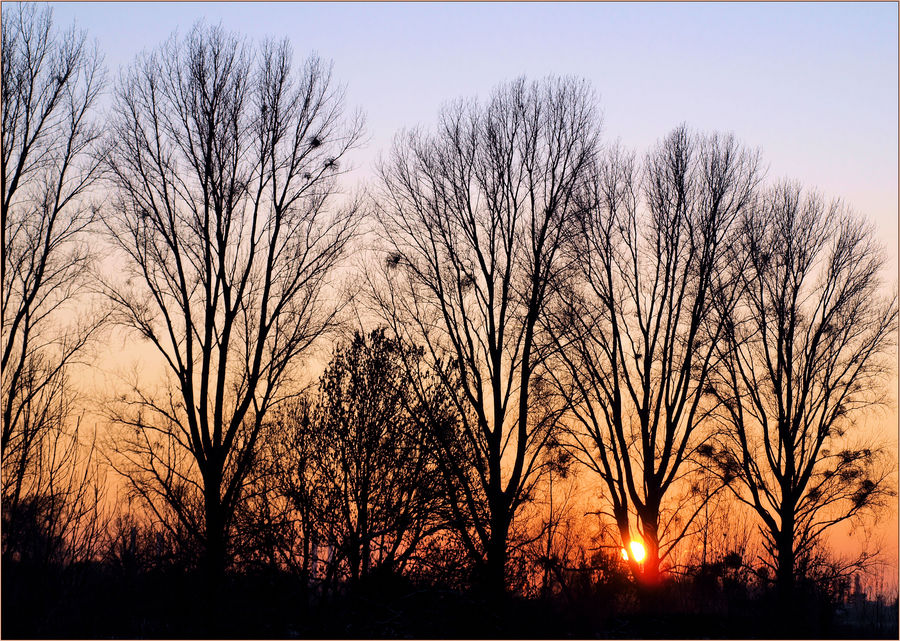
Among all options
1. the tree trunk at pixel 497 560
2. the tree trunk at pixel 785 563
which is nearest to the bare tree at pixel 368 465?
the tree trunk at pixel 497 560

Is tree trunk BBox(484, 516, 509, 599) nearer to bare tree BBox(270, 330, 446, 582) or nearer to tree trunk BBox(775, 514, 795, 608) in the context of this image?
bare tree BBox(270, 330, 446, 582)

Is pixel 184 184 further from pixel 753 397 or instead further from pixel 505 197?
pixel 753 397

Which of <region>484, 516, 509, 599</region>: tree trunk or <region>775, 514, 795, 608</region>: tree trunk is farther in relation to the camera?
<region>775, 514, 795, 608</region>: tree trunk

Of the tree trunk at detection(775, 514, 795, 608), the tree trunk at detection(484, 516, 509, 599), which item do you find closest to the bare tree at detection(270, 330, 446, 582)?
the tree trunk at detection(484, 516, 509, 599)

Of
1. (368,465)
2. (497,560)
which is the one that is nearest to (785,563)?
(497,560)

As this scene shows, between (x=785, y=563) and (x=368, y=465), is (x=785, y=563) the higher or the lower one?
the lower one

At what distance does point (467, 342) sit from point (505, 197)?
12.4 feet

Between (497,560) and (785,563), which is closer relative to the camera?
(497,560)

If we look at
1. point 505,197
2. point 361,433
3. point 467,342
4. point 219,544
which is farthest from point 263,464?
point 505,197

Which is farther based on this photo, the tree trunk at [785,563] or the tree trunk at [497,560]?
the tree trunk at [785,563]

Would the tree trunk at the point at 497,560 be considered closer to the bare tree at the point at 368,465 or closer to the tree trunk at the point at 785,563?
the bare tree at the point at 368,465

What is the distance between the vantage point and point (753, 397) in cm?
2738

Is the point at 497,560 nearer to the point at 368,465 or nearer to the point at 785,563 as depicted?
the point at 368,465

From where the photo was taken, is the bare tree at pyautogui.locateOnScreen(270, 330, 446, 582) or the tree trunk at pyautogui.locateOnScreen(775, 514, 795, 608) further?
the tree trunk at pyautogui.locateOnScreen(775, 514, 795, 608)
